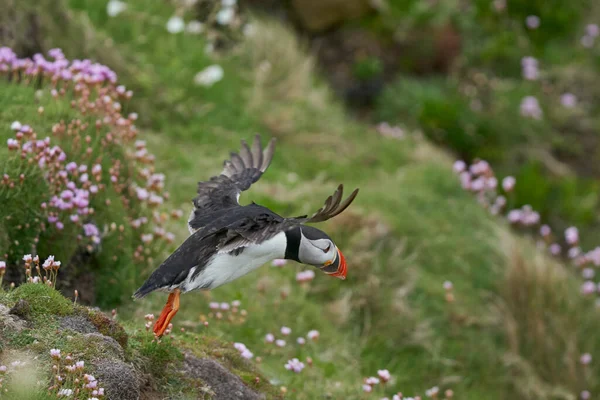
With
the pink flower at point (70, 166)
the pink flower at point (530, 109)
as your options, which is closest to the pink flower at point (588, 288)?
the pink flower at point (530, 109)

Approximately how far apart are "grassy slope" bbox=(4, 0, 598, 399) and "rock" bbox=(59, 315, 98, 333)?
3.97 feet

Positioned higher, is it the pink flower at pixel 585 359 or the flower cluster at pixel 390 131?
the flower cluster at pixel 390 131

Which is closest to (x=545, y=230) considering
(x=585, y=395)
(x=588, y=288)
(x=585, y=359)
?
(x=588, y=288)

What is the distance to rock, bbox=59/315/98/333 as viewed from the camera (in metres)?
3.65

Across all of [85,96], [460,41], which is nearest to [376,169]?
[460,41]

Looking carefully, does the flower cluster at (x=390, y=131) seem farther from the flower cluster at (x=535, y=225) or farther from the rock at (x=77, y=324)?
the rock at (x=77, y=324)

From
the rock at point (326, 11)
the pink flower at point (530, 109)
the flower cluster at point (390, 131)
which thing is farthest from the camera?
the rock at point (326, 11)

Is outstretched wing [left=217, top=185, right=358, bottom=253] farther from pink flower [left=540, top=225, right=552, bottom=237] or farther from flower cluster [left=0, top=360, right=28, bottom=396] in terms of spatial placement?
pink flower [left=540, top=225, right=552, bottom=237]

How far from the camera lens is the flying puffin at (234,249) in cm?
381

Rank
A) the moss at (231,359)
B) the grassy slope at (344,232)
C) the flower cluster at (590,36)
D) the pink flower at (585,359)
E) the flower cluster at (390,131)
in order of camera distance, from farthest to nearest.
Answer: the flower cluster at (590,36), the flower cluster at (390,131), the pink flower at (585,359), the grassy slope at (344,232), the moss at (231,359)

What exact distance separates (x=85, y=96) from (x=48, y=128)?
307 mm

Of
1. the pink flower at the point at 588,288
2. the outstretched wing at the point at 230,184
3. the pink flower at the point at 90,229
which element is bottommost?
the pink flower at the point at 90,229

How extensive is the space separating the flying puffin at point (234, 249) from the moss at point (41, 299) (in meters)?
0.32

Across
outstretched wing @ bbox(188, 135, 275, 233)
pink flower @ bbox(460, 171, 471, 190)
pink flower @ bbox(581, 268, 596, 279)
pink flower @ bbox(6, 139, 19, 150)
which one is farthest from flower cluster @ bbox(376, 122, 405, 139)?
pink flower @ bbox(6, 139, 19, 150)
